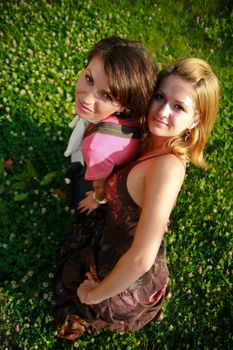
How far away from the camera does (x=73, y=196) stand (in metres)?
4.98

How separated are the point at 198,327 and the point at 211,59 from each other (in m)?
4.67

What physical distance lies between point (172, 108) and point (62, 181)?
2614 mm

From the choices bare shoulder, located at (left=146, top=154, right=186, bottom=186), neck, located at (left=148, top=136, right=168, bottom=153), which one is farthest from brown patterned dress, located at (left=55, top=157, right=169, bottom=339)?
bare shoulder, located at (left=146, top=154, right=186, bottom=186)

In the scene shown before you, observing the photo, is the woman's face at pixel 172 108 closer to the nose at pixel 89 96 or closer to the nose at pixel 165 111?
the nose at pixel 165 111

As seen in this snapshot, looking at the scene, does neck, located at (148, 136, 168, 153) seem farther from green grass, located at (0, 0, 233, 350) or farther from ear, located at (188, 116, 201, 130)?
green grass, located at (0, 0, 233, 350)

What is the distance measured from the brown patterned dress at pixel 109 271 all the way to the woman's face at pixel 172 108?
16.5 inches

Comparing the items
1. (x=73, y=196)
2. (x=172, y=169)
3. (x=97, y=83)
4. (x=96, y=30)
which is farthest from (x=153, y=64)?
(x=96, y=30)

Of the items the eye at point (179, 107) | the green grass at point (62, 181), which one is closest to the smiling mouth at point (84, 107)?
the eye at point (179, 107)

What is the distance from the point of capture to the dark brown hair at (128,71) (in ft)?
9.44

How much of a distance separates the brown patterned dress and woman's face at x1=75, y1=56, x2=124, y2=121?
50cm

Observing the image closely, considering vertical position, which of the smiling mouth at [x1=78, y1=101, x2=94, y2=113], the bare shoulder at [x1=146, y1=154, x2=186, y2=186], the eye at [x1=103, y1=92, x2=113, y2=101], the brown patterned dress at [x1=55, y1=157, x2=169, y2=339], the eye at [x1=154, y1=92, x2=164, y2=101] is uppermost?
the eye at [x1=103, y1=92, x2=113, y2=101]

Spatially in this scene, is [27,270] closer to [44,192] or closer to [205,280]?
[44,192]

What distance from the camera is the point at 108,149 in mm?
3176

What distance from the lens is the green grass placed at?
444 centimetres
